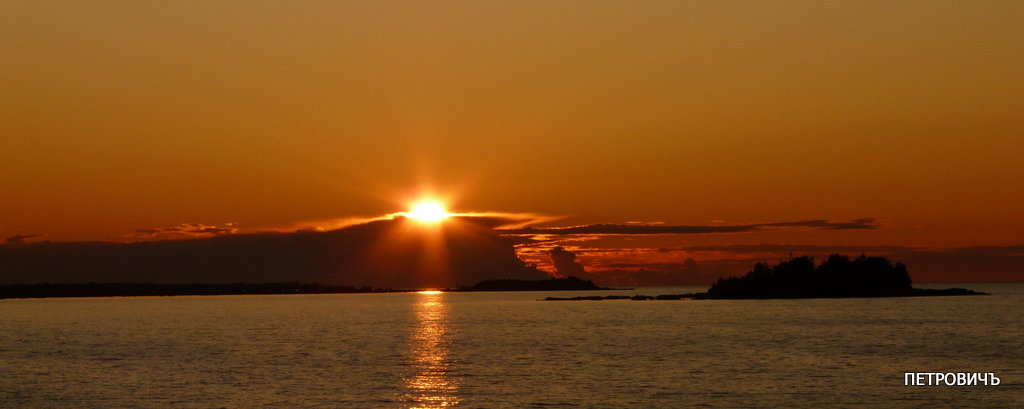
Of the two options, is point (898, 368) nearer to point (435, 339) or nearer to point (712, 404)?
point (712, 404)

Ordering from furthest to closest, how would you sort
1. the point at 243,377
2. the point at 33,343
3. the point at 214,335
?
the point at 214,335
the point at 33,343
the point at 243,377

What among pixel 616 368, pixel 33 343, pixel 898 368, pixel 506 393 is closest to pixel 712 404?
pixel 506 393

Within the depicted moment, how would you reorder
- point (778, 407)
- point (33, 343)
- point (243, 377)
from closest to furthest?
point (778, 407) < point (243, 377) < point (33, 343)

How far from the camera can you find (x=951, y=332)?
128m

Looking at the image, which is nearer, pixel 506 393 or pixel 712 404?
pixel 712 404

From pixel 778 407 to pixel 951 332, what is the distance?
78.4 meters

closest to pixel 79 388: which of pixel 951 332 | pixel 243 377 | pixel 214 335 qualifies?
pixel 243 377

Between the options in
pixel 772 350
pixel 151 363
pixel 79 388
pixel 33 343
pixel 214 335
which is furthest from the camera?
pixel 214 335

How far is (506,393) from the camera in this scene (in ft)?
218

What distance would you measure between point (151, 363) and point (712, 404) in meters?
51.8

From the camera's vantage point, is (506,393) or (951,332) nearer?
(506,393)

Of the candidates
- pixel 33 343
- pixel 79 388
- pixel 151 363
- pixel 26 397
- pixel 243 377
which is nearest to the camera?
pixel 26 397

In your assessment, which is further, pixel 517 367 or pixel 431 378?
pixel 517 367

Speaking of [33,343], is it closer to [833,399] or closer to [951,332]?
[833,399]
